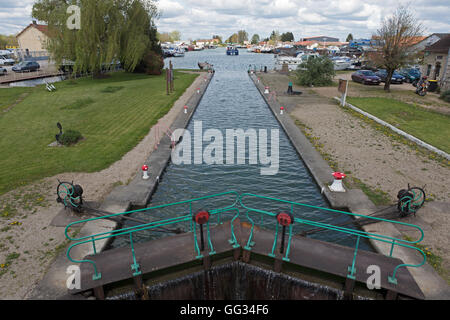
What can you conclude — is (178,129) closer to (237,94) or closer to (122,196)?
(122,196)

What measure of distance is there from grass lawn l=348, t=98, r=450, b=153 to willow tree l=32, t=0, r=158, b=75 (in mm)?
27043

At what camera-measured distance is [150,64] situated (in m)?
49.4

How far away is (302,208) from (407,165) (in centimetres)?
655

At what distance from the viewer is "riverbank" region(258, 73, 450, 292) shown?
9.95 meters

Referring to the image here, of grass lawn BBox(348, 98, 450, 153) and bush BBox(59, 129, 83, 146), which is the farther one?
grass lawn BBox(348, 98, 450, 153)

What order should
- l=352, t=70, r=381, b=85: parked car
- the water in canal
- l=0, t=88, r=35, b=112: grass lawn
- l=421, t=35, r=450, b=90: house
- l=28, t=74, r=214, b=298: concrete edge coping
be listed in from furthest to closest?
1. l=352, t=70, r=381, b=85: parked car
2. l=421, t=35, r=450, b=90: house
3. l=0, t=88, r=35, b=112: grass lawn
4. the water in canal
5. l=28, t=74, r=214, b=298: concrete edge coping

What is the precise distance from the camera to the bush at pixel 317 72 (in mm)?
37562

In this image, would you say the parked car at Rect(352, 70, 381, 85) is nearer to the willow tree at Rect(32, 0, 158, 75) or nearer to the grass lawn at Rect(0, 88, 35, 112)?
the willow tree at Rect(32, 0, 158, 75)

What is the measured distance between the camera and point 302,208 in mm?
11586

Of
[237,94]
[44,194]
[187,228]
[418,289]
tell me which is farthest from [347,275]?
[237,94]

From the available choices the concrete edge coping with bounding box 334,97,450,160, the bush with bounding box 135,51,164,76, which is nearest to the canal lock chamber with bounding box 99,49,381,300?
the concrete edge coping with bounding box 334,97,450,160

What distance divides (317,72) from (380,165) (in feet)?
86.4

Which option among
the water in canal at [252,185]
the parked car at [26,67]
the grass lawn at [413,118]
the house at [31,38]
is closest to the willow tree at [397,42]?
the grass lawn at [413,118]

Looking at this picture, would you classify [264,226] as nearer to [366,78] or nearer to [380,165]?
[380,165]
